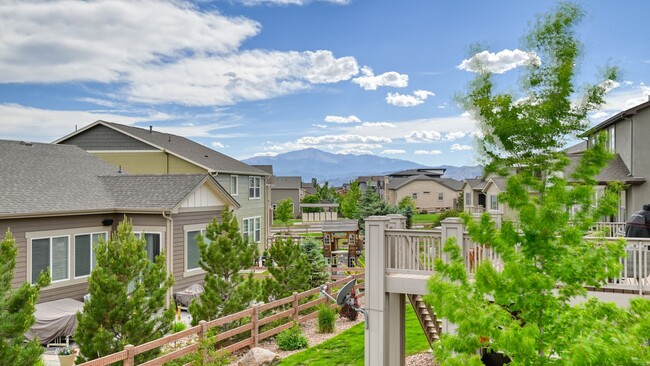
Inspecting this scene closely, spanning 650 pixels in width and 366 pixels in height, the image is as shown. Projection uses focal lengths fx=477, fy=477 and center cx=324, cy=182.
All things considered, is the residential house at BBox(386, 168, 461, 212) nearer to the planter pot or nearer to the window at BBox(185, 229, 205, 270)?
the window at BBox(185, 229, 205, 270)

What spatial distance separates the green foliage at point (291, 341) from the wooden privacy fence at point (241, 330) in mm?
501

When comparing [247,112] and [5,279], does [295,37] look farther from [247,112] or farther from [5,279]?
[247,112]

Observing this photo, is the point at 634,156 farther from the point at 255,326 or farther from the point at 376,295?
the point at 255,326

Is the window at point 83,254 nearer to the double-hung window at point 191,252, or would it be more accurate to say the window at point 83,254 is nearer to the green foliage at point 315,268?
the double-hung window at point 191,252

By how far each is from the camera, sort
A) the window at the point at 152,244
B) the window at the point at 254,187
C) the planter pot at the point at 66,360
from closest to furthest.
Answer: the planter pot at the point at 66,360, the window at the point at 152,244, the window at the point at 254,187

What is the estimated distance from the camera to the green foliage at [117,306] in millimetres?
10883

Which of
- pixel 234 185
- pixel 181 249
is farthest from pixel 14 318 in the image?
pixel 234 185

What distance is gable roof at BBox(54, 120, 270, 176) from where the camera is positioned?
2883 cm

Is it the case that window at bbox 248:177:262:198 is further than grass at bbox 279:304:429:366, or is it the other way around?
window at bbox 248:177:262:198

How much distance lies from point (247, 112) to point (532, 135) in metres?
87.5

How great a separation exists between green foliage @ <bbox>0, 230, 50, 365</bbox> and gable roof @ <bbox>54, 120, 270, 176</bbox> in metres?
19.3

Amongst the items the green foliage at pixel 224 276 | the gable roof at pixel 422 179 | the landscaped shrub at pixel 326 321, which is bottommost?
the landscaped shrub at pixel 326 321

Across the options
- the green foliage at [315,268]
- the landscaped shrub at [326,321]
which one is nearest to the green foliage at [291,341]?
the landscaped shrub at [326,321]

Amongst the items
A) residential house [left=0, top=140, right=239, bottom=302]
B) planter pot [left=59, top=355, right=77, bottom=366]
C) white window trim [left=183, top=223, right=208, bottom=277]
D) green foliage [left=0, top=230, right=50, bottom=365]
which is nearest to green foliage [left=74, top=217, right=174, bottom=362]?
planter pot [left=59, top=355, right=77, bottom=366]
